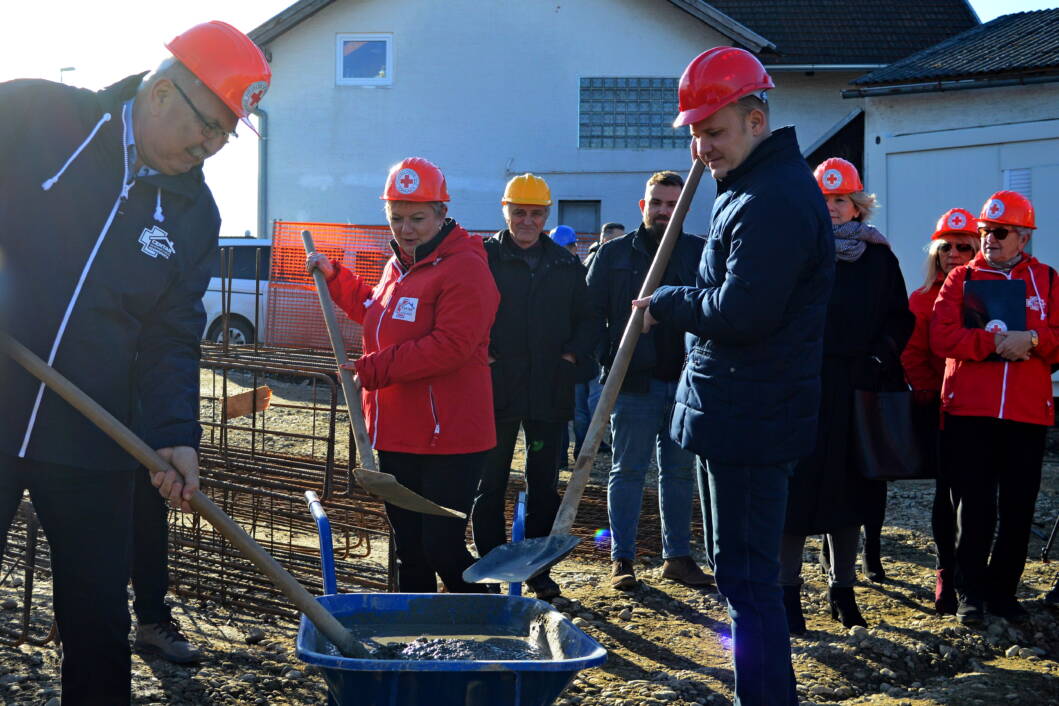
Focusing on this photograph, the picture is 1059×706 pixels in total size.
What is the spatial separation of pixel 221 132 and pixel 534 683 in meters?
1.57

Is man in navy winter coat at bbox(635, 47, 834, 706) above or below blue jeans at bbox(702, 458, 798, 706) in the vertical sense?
above

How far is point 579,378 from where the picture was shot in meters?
5.52

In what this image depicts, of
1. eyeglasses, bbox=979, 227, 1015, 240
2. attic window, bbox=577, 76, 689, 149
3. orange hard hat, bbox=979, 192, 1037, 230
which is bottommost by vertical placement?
eyeglasses, bbox=979, 227, 1015, 240

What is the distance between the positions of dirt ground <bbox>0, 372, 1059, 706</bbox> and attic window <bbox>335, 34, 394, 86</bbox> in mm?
15023

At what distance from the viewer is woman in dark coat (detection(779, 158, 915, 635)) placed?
462 centimetres

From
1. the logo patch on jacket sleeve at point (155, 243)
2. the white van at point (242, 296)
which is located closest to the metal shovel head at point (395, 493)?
the logo patch on jacket sleeve at point (155, 243)

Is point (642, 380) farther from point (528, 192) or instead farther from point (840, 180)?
point (840, 180)

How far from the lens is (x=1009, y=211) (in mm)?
5000

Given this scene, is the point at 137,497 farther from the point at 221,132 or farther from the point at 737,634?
the point at 737,634

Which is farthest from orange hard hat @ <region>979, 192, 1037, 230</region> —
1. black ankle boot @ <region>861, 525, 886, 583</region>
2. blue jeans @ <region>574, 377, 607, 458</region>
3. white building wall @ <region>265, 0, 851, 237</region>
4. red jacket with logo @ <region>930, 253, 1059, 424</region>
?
white building wall @ <region>265, 0, 851, 237</region>

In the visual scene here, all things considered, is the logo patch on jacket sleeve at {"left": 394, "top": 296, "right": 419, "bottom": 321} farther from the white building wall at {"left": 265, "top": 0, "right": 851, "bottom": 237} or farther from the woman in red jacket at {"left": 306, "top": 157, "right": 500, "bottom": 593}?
the white building wall at {"left": 265, "top": 0, "right": 851, "bottom": 237}

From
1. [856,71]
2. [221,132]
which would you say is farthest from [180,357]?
[856,71]

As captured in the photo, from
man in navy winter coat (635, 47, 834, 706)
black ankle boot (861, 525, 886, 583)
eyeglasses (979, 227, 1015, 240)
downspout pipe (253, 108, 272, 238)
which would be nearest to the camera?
man in navy winter coat (635, 47, 834, 706)

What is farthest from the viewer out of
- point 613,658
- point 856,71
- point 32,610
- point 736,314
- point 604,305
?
point 856,71
